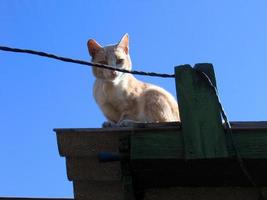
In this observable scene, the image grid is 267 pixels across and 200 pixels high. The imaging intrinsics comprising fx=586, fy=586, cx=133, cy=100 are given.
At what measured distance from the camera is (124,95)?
18.3ft

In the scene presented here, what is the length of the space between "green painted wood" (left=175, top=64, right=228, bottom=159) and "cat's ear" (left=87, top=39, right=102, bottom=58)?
10.8 feet

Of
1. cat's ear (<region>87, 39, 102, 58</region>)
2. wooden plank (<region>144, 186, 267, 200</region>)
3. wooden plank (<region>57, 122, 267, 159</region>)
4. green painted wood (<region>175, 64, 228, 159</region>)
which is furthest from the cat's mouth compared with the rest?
green painted wood (<region>175, 64, 228, 159</region>)

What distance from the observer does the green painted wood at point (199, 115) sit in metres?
2.87

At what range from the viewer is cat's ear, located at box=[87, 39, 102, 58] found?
6.24 m

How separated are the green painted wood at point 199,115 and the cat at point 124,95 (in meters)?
2.00

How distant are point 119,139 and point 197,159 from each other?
46cm

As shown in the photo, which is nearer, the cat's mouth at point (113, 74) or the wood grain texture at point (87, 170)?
the wood grain texture at point (87, 170)

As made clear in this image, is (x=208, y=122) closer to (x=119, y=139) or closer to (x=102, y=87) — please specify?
(x=119, y=139)

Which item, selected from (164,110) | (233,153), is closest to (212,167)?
(233,153)

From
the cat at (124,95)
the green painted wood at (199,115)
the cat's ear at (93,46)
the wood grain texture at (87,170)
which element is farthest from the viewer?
the cat's ear at (93,46)

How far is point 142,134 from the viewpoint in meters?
3.00

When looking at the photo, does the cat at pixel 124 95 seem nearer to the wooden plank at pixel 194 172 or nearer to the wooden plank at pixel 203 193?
the wooden plank at pixel 203 193

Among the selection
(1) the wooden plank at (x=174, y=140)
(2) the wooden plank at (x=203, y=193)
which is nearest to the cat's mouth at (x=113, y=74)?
(2) the wooden plank at (x=203, y=193)

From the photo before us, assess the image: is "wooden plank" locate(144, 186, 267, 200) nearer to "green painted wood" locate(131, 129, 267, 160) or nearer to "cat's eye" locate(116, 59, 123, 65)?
"green painted wood" locate(131, 129, 267, 160)
